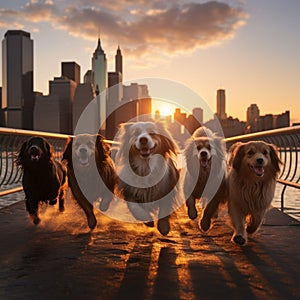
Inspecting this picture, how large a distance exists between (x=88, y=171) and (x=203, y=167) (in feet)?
5.22

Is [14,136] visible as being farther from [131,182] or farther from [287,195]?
[287,195]

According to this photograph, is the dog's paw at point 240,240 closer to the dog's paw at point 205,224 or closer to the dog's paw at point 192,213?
the dog's paw at point 205,224

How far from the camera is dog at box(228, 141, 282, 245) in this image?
15.5 ft

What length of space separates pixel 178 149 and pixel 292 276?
2787 millimetres

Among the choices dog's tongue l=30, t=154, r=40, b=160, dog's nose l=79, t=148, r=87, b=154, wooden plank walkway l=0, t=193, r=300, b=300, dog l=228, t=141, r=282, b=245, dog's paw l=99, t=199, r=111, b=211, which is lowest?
wooden plank walkway l=0, t=193, r=300, b=300

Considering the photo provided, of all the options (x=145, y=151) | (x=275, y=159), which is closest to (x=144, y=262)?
(x=145, y=151)

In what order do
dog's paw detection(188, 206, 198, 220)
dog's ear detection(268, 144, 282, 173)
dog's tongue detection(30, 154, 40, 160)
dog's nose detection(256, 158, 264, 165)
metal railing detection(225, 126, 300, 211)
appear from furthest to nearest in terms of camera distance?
1. metal railing detection(225, 126, 300, 211)
2. dog's paw detection(188, 206, 198, 220)
3. dog's tongue detection(30, 154, 40, 160)
4. dog's ear detection(268, 144, 282, 173)
5. dog's nose detection(256, 158, 264, 165)

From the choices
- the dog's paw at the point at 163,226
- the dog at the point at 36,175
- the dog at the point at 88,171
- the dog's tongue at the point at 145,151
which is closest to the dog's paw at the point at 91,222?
the dog at the point at 88,171

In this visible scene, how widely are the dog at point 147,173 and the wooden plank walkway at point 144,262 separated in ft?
0.96

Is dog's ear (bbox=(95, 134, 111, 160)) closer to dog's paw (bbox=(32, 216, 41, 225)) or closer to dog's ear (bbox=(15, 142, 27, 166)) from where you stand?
dog's ear (bbox=(15, 142, 27, 166))

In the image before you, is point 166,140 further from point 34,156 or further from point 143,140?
point 34,156

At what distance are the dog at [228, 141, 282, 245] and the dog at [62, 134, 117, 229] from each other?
176 centimetres

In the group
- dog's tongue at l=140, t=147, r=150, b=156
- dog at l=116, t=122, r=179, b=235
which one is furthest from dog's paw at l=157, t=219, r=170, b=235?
dog's tongue at l=140, t=147, r=150, b=156

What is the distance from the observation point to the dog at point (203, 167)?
5820 millimetres
